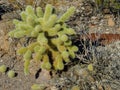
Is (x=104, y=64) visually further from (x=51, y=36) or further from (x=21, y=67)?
(x=21, y=67)

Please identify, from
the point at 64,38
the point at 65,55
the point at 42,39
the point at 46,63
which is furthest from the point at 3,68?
the point at 64,38

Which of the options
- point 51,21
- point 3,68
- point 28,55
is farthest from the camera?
point 3,68

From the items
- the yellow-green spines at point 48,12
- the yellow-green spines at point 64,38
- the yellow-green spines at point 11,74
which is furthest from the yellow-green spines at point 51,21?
the yellow-green spines at point 11,74

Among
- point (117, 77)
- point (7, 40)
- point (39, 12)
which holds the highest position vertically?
point (39, 12)

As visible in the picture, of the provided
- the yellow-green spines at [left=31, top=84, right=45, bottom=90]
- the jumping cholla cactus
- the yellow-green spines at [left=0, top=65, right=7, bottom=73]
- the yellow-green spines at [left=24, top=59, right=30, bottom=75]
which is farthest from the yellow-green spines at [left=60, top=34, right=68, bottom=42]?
the yellow-green spines at [left=0, top=65, right=7, bottom=73]

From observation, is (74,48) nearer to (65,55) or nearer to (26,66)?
(65,55)

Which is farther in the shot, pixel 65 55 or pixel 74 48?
pixel 74 48

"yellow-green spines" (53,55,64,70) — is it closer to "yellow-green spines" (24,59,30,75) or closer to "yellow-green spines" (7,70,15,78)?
"yellow-green spines" (24,59,30,75)

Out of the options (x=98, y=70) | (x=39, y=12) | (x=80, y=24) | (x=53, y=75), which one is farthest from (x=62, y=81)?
(x=80, y=24)
